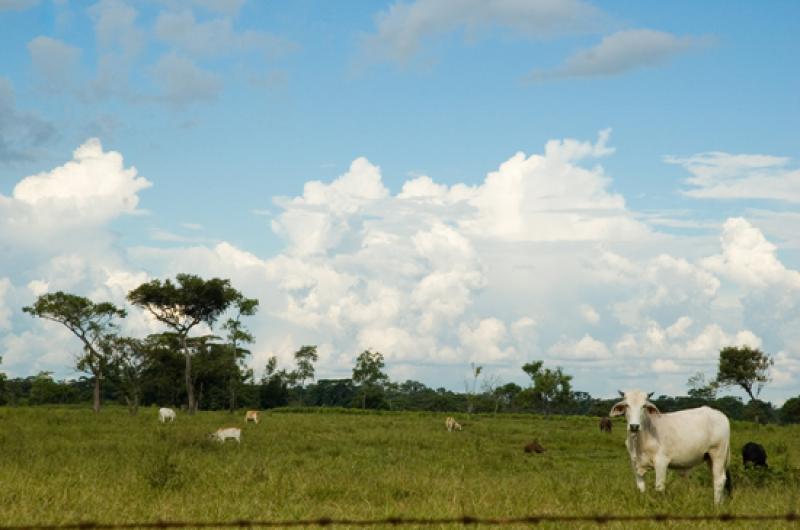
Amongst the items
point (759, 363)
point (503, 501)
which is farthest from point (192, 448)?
point (759, 363)

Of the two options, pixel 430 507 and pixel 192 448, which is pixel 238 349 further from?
pixel 430 507

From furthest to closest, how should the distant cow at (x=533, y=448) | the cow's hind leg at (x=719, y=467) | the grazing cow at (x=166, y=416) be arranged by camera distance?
the grazing cow at (x=166, y=416), the distant cow at (x=533, y=448), the cow's hind leg at (x=719, y=467)

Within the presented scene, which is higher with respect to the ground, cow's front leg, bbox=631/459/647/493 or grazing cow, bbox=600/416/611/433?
cow's front leg, bbox=631/459/647/493

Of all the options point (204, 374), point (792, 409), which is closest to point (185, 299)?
point (204, 374)

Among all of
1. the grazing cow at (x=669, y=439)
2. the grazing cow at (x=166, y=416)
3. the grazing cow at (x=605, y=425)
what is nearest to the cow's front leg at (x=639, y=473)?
the grazing cow at (x=669, y=439)

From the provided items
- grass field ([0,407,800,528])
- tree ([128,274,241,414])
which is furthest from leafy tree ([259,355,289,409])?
grass field ([0,407,800,528])

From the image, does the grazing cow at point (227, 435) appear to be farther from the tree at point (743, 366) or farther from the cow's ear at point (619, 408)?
the tree at point (743, 366)

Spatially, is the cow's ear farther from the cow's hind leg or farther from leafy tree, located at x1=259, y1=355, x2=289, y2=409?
leafy tree, located at x1=259, y1=355, x2=289, y2=409

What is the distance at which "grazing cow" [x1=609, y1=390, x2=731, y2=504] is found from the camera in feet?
42.8

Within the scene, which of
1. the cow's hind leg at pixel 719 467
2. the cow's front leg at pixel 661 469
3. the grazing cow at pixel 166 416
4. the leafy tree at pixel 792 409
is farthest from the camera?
the leafy tree at pixel 792 409

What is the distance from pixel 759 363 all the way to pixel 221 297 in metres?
41.8

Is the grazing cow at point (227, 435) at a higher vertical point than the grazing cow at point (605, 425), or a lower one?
higher

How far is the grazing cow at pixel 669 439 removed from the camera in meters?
13.0

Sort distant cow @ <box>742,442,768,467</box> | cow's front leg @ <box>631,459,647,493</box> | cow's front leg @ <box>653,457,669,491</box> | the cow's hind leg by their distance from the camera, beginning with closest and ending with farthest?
→ cow's front leg @ <box>653,457,669,491</box>, cow's front leg @ <box>631,459,647,493</box>, the cow's hind leg, distant cow @ <box>742,442,768,467</box>
